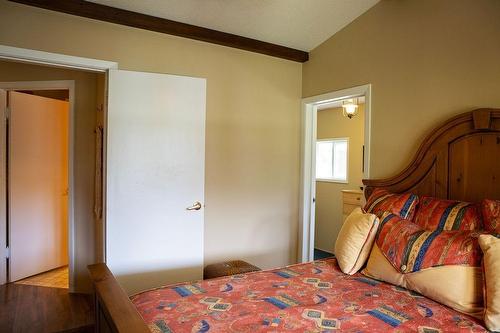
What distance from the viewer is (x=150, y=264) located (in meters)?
2.80

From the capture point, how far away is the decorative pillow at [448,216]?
1889 mm

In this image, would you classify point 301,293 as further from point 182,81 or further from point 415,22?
point 415,22

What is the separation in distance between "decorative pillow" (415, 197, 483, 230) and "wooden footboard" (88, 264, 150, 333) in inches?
65.4

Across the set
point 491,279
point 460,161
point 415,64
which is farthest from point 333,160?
point 491,279

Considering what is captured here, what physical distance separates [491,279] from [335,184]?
3.74 metres

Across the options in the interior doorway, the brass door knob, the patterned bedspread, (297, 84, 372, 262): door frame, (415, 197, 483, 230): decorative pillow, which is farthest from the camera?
the interior doorway

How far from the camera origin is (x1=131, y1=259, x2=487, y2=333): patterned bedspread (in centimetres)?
138

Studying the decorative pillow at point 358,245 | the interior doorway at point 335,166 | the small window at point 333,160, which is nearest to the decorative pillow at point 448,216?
the decorative pillow at point 358,245

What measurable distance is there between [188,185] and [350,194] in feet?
7.83

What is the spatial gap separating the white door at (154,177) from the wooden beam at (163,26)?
407mm

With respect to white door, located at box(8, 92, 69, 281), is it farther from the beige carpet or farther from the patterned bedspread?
the patterned bedspread

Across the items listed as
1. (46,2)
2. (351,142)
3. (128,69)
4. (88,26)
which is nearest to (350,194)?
(351,142)

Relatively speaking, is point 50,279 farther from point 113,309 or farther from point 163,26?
point 113,309

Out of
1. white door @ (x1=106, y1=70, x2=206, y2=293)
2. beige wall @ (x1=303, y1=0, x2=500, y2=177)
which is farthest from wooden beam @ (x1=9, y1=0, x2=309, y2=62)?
beige wall @ (x1=303, y1=0, x2=500, y2=177)
